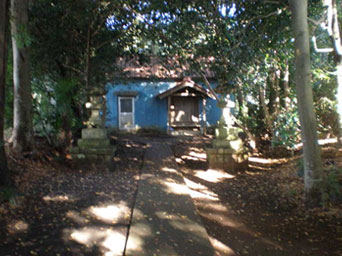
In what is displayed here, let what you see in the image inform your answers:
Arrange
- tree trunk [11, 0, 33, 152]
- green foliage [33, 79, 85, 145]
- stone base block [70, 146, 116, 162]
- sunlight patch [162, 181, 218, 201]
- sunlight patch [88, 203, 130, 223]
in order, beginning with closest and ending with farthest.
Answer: sunlight patch [88, 203, 130, 223] → sunlight patch [162, 181, 218, 201] → tree trunk [11, 0, 33, 152] → stone base block [70, 146, 116, 162] → green foliage [33, 79, 85, 145]

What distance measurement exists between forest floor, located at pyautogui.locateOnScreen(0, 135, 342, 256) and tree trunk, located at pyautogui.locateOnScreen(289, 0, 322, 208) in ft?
1.01

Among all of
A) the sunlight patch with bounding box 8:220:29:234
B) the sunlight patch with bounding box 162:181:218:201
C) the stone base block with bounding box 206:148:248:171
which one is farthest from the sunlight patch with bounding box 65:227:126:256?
the stone base block with bounding box 206:148:248:171

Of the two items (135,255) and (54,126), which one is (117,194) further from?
(54,126)

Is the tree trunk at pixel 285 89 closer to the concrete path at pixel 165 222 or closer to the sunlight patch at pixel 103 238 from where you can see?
the concrete path at pixel 165 222

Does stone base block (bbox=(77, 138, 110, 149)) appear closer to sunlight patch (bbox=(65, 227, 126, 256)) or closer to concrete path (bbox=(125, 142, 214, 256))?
concrete path (bbox=(125, 142, 214, 256))

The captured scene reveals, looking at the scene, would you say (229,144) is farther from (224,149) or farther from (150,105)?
(150,105)

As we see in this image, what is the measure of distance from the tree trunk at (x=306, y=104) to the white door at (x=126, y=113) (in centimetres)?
1330

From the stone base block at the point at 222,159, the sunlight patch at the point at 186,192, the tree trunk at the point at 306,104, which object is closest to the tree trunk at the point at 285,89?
the stone base block at the point at 222,159

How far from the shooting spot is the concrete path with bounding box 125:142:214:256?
3.58 metres

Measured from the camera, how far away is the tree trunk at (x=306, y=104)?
5.16 metres

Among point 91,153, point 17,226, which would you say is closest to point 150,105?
point 91,153

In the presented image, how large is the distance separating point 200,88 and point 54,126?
10.1 metres

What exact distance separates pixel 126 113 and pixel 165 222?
45.0 feet

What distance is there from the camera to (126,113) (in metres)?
17.7
